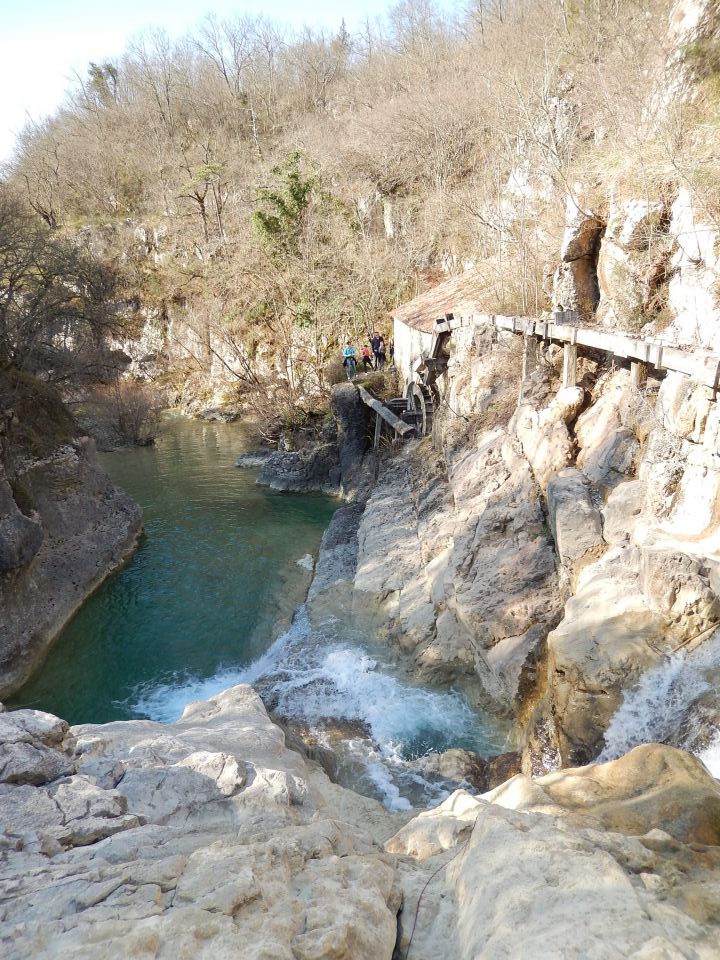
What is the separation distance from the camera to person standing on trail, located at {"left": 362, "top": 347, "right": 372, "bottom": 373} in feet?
79.7

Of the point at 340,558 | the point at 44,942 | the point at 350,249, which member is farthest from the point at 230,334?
the point at 44,942

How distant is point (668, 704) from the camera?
5598mm

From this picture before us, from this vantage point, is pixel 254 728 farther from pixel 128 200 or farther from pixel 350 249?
pixel 128 200

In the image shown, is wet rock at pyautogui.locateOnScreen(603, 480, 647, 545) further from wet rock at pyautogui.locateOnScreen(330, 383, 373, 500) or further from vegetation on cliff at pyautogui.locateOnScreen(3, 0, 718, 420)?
wet rock at pyautogui.locateOnScreen(330, 383, 373, 500)

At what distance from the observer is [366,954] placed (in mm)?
2645

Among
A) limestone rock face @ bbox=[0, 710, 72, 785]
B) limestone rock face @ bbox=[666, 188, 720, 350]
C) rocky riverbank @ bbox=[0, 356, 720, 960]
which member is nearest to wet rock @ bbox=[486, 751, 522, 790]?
rocky riverbank @ bbox=[0, 356, 720, 960]

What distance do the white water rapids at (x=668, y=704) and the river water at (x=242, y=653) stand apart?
2441 millimetres

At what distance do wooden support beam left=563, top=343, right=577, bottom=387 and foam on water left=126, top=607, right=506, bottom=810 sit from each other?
540 cm

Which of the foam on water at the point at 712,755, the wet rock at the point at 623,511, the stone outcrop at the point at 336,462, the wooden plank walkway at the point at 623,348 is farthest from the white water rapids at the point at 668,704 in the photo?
the stone outcrop at the point at 336,462

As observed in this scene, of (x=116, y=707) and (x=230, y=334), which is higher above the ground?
(x=230, y=334)

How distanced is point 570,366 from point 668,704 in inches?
235

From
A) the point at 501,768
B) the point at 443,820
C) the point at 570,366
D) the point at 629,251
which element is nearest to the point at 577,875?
the point at 443,820

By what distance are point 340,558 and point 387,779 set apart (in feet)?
22.5

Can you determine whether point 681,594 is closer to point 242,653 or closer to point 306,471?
point 242,653
